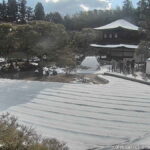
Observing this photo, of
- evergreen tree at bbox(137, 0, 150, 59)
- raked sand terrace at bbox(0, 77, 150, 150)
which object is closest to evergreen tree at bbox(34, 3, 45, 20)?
evergreen tree at bbox(137, 0, 150, 59)

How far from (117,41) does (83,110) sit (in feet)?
102

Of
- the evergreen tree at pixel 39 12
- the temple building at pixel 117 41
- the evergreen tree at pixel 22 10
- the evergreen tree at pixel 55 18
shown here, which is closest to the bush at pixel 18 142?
the temple building at pixel 117 41

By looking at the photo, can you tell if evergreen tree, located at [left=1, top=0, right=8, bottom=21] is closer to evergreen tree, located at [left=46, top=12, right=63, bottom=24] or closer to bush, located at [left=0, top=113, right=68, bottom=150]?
evergreen tree, located at [left=46, top=12, right=63, bottom=24]

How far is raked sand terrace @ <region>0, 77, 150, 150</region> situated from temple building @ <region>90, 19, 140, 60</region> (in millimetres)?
22792

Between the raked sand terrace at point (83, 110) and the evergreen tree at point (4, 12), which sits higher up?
the evergreen tree at point (4, 12)

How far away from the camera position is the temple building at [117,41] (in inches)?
1474

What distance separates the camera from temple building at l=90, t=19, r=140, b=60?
3744 centimetres

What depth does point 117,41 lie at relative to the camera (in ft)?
134

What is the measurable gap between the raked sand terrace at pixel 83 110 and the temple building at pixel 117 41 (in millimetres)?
22792

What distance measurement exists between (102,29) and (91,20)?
813 inches

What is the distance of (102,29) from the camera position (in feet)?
138

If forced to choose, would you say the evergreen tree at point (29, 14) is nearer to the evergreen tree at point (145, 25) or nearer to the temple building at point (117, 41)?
the temple building at point (117, 41)

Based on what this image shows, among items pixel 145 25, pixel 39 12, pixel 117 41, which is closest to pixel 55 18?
pixel 39 12

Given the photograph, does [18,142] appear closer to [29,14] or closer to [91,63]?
[91,63]
